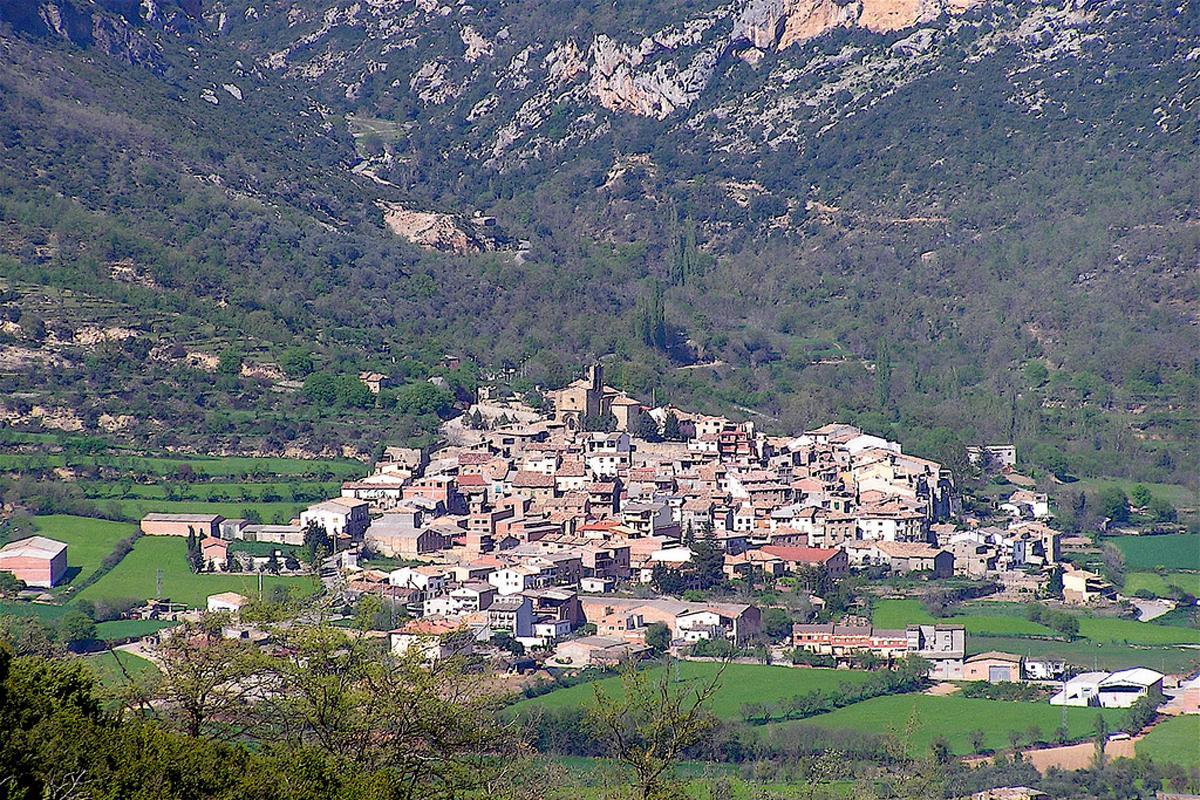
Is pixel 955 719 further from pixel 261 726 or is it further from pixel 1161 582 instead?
pixel 261 726

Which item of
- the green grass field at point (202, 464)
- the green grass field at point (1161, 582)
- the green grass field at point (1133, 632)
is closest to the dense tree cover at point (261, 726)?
the green grass field at point (1133, 632)

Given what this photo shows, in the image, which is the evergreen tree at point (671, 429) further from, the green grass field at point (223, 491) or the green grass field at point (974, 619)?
the green grass field at point (974, 619)

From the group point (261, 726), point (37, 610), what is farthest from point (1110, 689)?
point (261, 726)

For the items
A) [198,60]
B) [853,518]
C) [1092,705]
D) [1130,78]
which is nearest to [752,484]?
[853,518]

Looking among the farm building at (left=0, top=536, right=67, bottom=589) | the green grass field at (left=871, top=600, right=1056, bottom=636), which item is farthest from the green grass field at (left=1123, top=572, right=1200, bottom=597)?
the farm building at (left=0, top=536, right=67, bottom=589)

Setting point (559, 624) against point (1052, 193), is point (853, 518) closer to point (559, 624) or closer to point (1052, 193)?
point (559, 624)
